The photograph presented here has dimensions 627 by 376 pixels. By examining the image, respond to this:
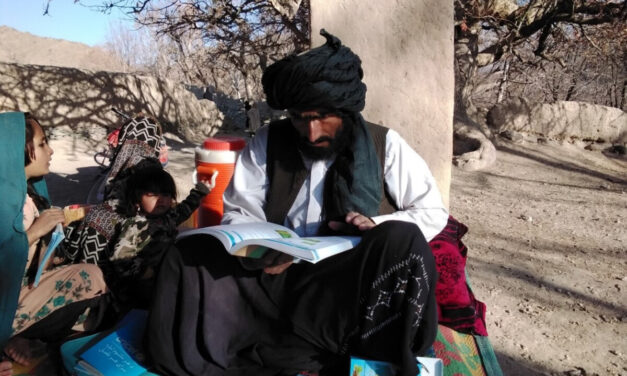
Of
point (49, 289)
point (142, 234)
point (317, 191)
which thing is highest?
point (317, 191)

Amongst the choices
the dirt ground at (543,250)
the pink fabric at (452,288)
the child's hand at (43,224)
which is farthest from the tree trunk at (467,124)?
the child's hand at (43,224)

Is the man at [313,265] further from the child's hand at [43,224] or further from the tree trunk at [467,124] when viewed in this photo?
the tree trunk at [467,124]

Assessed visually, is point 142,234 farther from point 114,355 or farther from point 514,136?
point 514,136

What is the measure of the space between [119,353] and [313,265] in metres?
0.82

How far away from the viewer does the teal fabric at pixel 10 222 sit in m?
1.86

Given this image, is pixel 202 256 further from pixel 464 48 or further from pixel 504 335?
pixel 464 48

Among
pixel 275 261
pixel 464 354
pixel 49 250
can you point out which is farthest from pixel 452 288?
pixel 49 250

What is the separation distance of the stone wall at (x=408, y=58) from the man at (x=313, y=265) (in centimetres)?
85

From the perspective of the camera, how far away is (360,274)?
1620mm

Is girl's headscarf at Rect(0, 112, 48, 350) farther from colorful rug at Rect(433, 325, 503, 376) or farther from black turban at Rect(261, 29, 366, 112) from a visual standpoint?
colorful rug at Rect(433, 325, 503, 376)

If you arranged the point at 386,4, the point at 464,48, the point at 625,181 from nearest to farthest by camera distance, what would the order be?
1. the point at 386,4
2. the point at 625,181
3. the point at 464,48

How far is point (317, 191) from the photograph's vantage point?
205 centimetres

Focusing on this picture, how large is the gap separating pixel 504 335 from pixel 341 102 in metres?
1.68

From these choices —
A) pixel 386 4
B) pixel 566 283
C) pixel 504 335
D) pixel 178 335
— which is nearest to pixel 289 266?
pixel 178 335
